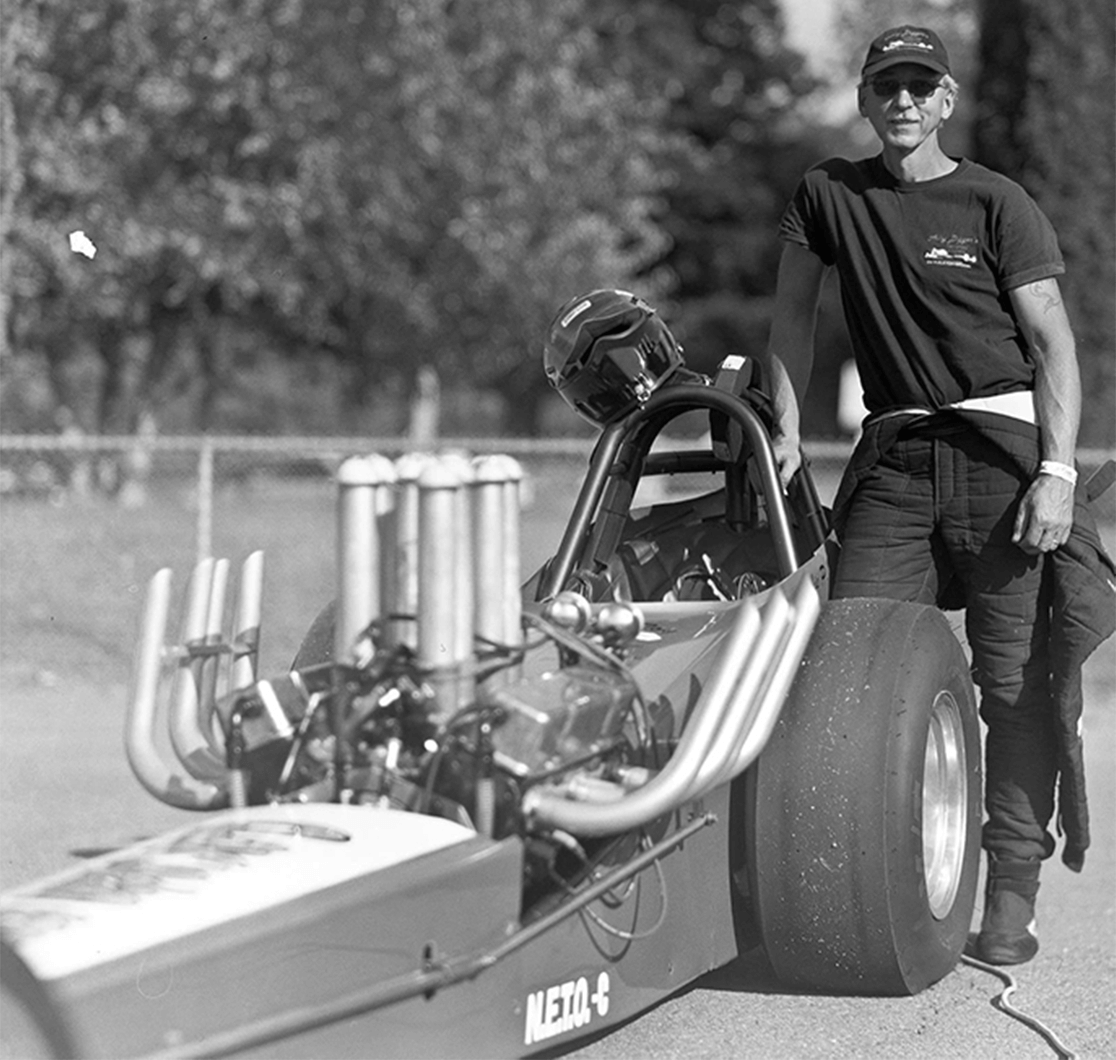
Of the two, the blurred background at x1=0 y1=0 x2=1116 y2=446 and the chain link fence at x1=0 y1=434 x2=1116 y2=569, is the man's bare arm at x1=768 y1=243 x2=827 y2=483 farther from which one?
the blurred background at x1=0 y1=0 x2=1116 y2=446

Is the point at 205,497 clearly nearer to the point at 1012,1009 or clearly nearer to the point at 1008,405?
the point at 1008,405

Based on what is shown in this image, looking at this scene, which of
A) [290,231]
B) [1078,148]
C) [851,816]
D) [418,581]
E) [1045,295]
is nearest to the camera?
[418,581]

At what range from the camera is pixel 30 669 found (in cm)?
943

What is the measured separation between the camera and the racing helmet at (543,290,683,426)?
14.8 feet

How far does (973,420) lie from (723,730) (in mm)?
1598

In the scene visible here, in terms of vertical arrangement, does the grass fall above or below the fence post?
below

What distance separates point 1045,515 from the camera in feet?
14.3

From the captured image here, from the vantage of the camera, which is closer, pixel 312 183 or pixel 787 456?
pixel 787 456

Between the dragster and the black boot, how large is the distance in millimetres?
314

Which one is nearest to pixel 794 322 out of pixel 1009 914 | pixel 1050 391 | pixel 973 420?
pixel 973 420

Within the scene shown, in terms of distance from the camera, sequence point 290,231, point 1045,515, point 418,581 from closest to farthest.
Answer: point 418,581 < point 1045,515 < point 290,231

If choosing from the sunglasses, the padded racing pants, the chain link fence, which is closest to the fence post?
the chain link fence

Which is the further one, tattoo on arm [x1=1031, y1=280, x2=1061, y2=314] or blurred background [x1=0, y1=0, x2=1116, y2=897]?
blurred background [x1=0, y1=0, x2=1116, y2=897]

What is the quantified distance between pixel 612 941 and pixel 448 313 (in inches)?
814
